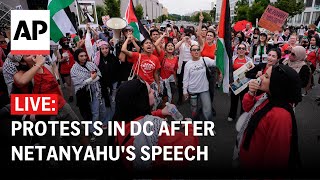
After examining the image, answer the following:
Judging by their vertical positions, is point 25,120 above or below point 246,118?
below

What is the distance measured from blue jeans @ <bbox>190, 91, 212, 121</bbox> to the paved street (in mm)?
475

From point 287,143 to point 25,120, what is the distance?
10.9 feet

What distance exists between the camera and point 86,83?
473cm

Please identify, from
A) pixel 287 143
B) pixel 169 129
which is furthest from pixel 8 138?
pixel 287 143

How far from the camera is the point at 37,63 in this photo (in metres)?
3.40

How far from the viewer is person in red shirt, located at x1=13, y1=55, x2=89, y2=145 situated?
334cm

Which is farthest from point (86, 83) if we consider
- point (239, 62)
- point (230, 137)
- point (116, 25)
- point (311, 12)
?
point (311, 12)

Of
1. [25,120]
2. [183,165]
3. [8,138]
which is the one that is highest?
[183,165]

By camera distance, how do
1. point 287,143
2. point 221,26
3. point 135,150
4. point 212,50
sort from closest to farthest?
point 135,150 < point 287,143 < point 221,26 < point 212,50

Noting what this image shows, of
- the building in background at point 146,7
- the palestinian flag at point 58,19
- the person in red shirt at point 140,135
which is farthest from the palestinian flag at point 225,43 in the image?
the building in background at point 146,7

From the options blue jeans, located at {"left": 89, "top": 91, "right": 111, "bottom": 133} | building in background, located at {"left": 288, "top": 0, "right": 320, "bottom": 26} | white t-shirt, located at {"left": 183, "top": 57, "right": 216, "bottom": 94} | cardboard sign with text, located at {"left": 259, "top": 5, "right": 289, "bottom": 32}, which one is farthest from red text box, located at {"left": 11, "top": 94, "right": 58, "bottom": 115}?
building in background, located at {"left": 288, "top": 0, "right": 320, "bottom": 26}

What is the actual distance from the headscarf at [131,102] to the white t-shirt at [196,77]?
10.1 feet

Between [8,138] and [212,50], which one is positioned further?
[212,50]

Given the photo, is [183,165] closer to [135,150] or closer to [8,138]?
[135,150]
